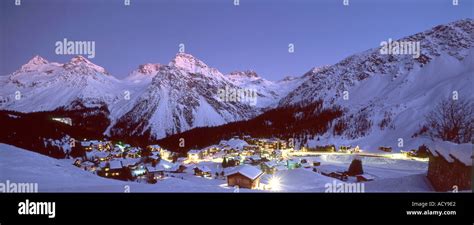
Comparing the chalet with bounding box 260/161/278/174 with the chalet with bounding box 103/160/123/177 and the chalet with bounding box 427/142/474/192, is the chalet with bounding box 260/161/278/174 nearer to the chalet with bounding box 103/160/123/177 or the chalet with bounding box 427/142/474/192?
the chalet with bounding box 103/160/123/177

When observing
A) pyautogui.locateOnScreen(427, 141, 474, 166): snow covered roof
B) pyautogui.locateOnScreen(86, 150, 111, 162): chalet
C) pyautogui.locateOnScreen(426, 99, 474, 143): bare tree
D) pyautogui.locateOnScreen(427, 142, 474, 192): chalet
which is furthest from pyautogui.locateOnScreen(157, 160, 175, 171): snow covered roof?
pyautogui.locateOnScreen(427, 141, 474, 166): snow covered roof

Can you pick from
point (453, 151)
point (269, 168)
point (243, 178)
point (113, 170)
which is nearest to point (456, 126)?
point (269, 168)

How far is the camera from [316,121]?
A: 479 feet

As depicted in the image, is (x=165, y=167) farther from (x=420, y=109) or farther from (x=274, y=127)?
(x=420, y=109)

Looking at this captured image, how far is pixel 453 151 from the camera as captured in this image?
10.4 metres

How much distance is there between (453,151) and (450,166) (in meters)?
0.47

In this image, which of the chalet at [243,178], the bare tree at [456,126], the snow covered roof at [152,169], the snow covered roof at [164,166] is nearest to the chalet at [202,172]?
the snow covered roof at [164,166]

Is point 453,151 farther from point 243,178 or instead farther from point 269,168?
point 269,168
